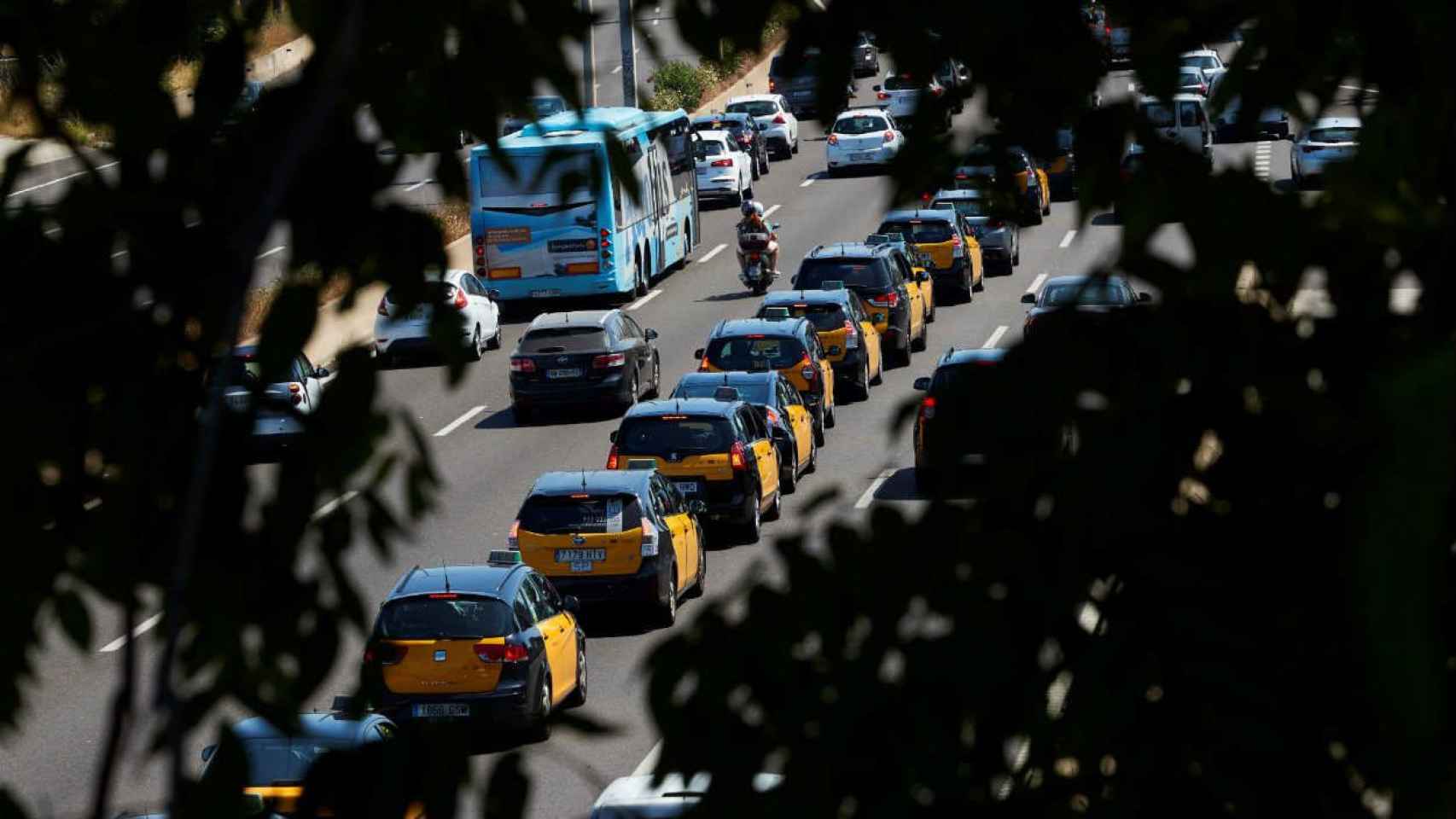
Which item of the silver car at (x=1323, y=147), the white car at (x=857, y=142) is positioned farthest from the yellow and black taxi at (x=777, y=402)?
the white car at (x=857, y=142)

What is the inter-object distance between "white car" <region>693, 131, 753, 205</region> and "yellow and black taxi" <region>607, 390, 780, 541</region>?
1170 inches

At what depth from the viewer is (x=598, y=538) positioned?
22953mm

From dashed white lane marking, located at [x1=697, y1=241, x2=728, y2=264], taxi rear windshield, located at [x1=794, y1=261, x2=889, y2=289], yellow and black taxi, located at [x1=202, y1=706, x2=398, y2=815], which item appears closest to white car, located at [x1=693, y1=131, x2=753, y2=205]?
dashed white lane marking, located at [x1=697, y1=241, x2=728, y2=264]

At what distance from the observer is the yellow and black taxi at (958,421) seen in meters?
3.45

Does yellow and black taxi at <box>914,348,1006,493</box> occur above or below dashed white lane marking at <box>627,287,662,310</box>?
above

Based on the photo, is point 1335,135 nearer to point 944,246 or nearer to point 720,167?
point 944,246

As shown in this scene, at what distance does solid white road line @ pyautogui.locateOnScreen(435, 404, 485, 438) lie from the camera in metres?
34.4

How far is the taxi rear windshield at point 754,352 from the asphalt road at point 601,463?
1.77m

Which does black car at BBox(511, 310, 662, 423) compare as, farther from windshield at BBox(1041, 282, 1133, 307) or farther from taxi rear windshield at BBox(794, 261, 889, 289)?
windshield at BBox(1041, 282, 1133, 307)

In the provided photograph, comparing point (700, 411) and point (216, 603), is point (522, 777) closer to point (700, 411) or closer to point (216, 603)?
point (216, 603)

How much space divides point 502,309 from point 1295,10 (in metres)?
42.5

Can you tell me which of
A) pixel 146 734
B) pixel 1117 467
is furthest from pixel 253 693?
pixel 1117 467

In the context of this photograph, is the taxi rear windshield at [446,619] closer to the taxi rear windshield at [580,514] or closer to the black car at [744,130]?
the taxi rear windshield at [580,514]

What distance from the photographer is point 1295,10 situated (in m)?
Result: 3.13
